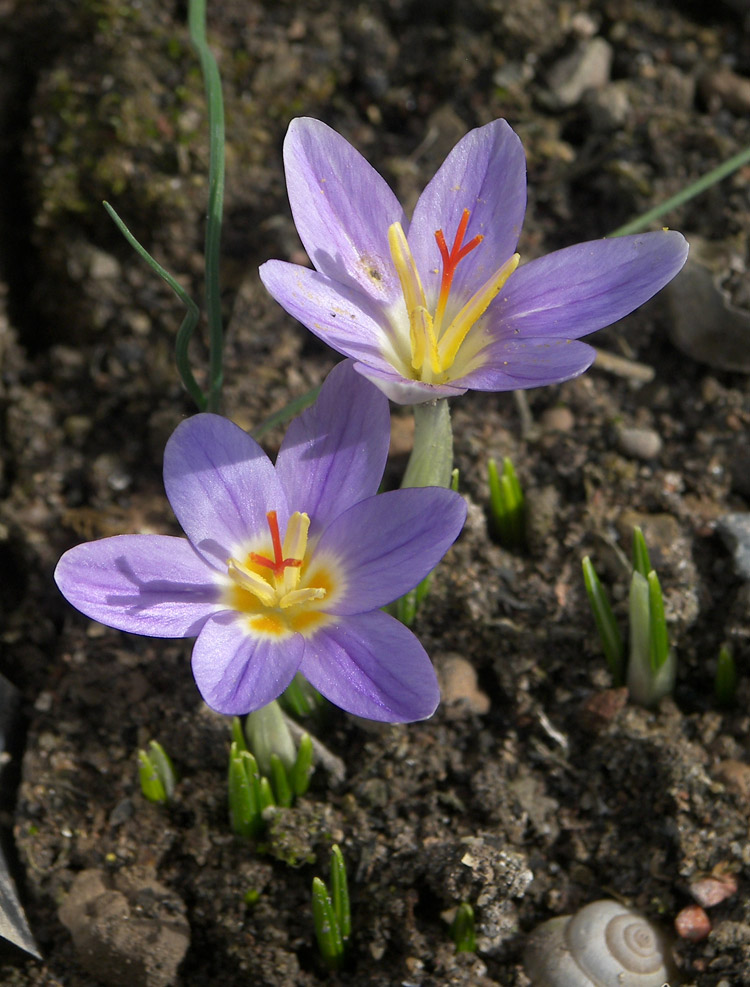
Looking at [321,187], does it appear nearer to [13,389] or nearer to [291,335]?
[291,335]

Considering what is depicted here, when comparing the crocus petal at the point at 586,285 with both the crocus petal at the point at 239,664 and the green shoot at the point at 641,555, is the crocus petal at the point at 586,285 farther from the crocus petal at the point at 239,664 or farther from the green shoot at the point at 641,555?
the crocus petal at the point at 239,664

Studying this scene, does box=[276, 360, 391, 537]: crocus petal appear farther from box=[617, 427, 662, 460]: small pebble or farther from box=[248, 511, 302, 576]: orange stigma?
box=[617, 427, 662, 460]: small pebble

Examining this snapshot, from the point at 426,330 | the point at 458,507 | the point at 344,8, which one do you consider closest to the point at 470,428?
the point at 426,330

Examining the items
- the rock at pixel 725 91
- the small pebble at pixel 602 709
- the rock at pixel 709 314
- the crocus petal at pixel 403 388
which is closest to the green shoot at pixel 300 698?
the small pebble at pixel 602 709

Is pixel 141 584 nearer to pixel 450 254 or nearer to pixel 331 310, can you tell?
pixel 331 310

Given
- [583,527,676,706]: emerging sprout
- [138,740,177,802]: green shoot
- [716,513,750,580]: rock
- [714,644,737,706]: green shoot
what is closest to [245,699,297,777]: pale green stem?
[138,740,177,802]: green shoot

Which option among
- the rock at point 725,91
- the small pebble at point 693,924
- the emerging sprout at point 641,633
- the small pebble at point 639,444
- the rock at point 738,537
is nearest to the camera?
the small pebble at point 693,924
